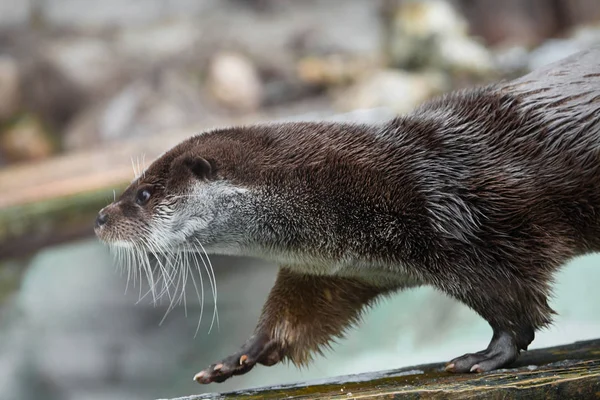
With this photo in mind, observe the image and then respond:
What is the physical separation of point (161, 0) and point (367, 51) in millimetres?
3550

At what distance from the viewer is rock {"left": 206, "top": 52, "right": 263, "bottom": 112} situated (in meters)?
11.3

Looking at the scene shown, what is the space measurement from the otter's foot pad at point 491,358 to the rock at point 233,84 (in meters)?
8.95

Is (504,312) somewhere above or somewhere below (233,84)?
below

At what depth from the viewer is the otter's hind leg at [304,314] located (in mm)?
3039

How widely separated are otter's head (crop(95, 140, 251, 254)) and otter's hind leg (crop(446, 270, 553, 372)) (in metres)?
0.93

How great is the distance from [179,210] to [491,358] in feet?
4.32

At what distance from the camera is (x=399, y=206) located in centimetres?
275

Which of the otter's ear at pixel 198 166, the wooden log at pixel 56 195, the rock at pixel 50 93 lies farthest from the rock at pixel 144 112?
the otter's ear at pixel 198 166

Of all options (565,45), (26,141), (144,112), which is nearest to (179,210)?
(26,141)

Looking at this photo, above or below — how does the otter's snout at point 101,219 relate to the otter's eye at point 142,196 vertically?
below

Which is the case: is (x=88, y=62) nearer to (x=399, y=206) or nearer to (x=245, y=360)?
(x=245, y=360)

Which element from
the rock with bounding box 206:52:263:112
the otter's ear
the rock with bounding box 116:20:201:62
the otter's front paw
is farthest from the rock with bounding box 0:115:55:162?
the otter's front paw

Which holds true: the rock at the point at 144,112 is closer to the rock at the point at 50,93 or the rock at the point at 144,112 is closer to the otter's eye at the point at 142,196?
the rock at the point at 50,93

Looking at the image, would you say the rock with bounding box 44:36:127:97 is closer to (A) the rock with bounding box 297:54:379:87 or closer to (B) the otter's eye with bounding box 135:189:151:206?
(A) the rock with bounding box 297:54:379:87
